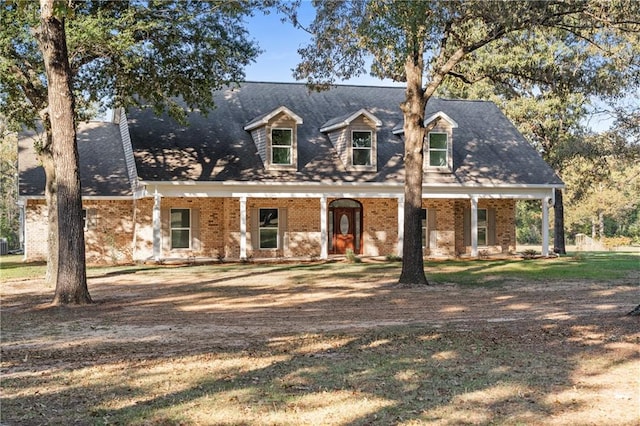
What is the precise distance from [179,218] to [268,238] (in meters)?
3.55

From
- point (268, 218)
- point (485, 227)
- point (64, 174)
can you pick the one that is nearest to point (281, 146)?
point (268, 218)

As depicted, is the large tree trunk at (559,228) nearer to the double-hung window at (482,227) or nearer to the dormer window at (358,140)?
the double-hung window at (482,227)

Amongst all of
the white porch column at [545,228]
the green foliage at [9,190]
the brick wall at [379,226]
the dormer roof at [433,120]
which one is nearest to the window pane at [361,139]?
the dormer roof at [433,120]

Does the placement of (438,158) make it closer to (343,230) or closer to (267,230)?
(343,230)

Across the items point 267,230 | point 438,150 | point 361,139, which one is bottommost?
point 267,230

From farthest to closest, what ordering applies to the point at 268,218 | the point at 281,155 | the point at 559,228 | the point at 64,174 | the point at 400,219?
the point at 559,228
the point at 268,218
the point at 400,219
the point at 281,155
the point at 64,174

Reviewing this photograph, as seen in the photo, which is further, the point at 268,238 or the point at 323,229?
the point at 268,238

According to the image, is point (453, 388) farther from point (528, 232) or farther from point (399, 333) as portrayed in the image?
point (528, 232)

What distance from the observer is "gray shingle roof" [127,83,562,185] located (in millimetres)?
27734

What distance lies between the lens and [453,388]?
7.22 metres

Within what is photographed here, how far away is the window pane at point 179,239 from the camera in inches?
1115

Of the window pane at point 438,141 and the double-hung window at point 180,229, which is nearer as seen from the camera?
the double-hung window at point 180,229

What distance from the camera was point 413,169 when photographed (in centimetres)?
1958

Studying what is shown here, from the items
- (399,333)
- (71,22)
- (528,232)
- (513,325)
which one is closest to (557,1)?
(513,325)
